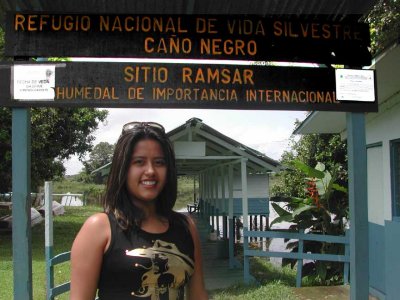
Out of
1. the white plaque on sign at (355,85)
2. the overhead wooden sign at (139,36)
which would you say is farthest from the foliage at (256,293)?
the overhead wooden sign at (139,36)

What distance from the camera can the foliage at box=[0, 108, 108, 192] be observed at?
16.3 meters

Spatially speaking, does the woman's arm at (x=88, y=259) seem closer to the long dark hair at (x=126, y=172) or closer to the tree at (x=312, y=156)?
the long dark hair at (x=126, y=172)

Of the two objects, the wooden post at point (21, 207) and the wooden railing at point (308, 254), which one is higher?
the wooden post at point (21, 207)

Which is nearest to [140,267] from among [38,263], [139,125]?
[139,125]

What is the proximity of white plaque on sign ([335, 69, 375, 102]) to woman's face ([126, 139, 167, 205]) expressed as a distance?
218 cm

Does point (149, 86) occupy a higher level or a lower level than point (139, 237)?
higher

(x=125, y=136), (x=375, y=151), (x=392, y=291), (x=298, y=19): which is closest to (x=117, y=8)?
(x=298, y=19)

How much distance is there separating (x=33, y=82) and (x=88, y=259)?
2.13m

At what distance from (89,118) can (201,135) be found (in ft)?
37.8

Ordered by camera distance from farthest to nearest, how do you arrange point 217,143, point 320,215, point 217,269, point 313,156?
point 313,156 < point 217,269 < point 217,143 < point 320,215

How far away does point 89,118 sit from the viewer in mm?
22203

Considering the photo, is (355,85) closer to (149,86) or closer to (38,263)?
(149,86)

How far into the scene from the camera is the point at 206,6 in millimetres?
3814

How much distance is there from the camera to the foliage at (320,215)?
31.2 ft
